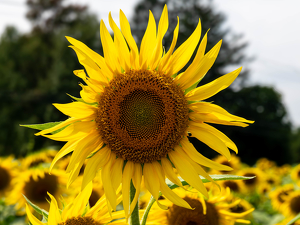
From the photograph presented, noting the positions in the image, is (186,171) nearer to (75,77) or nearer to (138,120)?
(138,120)

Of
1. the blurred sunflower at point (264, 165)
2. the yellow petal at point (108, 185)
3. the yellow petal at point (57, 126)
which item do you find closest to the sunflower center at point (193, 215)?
the yellow petal at point (108, 185)

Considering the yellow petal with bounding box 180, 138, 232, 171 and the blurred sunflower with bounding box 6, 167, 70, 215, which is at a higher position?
the yellow petal with bounding box 180, 138, 232, 171

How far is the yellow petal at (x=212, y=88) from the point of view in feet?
4.53

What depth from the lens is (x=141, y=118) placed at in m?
1.51

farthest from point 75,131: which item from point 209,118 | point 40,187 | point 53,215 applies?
point 40,187

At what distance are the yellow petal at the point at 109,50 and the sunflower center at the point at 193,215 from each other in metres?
1.04

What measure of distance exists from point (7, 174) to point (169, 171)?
3.43 meters

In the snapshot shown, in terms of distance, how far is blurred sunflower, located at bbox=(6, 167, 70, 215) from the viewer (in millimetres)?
3311

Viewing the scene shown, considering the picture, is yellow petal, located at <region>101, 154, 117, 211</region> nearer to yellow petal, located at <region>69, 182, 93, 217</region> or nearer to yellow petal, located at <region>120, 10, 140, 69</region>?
yellow petal, located at <region>69, 182, 93, 217</region>

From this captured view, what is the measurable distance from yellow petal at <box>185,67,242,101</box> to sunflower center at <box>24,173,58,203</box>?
7.83ft

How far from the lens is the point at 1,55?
24734mm

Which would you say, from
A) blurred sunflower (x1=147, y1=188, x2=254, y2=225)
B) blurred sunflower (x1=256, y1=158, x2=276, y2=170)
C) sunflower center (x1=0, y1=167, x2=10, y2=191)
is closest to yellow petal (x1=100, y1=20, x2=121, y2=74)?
blurred sunflower (x1=147, y1=188, x2=254, y2=225)

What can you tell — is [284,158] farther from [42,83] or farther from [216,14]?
[42,83]

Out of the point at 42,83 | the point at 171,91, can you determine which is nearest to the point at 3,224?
the point at 171,91
